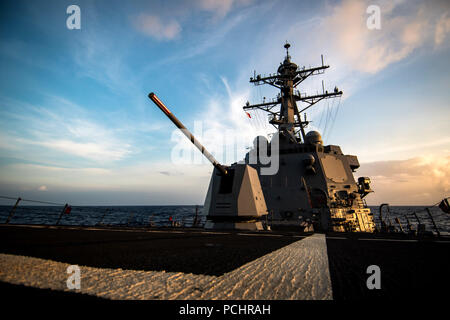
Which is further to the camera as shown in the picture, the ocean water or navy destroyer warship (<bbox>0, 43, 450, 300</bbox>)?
the ocean water

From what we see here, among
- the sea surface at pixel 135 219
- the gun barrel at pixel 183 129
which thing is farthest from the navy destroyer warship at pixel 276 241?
the sea surface at pixel 135 219

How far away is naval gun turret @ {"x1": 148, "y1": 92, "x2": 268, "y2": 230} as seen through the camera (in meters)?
6.80

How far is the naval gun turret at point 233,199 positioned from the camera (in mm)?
6797

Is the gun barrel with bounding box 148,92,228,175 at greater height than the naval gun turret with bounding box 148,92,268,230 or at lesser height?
greater

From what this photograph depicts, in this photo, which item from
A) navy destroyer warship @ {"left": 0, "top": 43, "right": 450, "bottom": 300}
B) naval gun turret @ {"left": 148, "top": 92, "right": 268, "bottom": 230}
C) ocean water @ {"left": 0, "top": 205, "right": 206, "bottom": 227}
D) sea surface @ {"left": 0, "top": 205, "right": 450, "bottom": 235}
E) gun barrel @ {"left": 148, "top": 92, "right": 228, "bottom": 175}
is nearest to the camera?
navy destroyer warship @ {"left": 0, "top": 43, "right": 450, "bottom": 300}

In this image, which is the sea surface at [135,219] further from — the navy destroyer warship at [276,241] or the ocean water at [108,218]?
the navy destroyer warship at [276,241]

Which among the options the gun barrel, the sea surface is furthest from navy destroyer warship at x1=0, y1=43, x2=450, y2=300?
the sea surface

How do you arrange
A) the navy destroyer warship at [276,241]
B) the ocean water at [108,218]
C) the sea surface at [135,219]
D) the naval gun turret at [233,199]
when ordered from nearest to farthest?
1. the navy destroyer warship at [276,241]
2. the naval gun turret at [233,199]
3. the sea surface at [135,219]
4. the ocean water at [108,218]

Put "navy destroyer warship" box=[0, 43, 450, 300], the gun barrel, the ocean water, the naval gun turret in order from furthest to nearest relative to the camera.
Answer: the ocean water → the naval gun turret → the gun barrel → "navy destroyer warship" box=[0, 43, 450, 300]

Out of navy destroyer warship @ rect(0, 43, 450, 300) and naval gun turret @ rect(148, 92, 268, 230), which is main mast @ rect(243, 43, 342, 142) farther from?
naval gun turret @ rect(148, 92, 268, 230)

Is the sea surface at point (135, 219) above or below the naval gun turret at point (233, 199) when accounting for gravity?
below

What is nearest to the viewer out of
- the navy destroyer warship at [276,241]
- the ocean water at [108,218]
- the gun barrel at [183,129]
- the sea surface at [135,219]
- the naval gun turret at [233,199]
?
the navy destroyer warship at [276,241]

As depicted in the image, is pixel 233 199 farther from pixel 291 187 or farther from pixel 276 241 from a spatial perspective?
pixel 291 187

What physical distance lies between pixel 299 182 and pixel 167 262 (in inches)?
529
